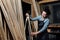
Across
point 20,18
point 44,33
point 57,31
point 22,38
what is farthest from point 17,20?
point 57,31

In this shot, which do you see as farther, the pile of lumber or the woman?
the woman

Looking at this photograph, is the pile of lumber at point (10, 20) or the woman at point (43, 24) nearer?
the pile of lumber at point (10, 20)

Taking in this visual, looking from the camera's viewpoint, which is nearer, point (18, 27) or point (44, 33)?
point (18, 27)

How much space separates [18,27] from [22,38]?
0.54 ft

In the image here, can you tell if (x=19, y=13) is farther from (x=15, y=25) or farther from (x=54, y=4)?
(x=54, y=4)

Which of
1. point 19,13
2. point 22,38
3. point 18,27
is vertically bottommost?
point 22,38

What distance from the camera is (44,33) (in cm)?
265

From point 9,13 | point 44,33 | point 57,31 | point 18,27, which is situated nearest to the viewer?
point 9,13

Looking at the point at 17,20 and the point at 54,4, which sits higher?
the point at 54,4

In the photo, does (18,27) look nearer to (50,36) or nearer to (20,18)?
(20,18)

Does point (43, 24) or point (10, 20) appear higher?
point (10, 20)

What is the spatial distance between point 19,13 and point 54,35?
1.53 metres

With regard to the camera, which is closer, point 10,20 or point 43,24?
point 10,20

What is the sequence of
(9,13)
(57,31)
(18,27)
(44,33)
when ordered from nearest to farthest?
1. (9,13)
2. (18,27)
3. (44,33)
4. (57,31)
